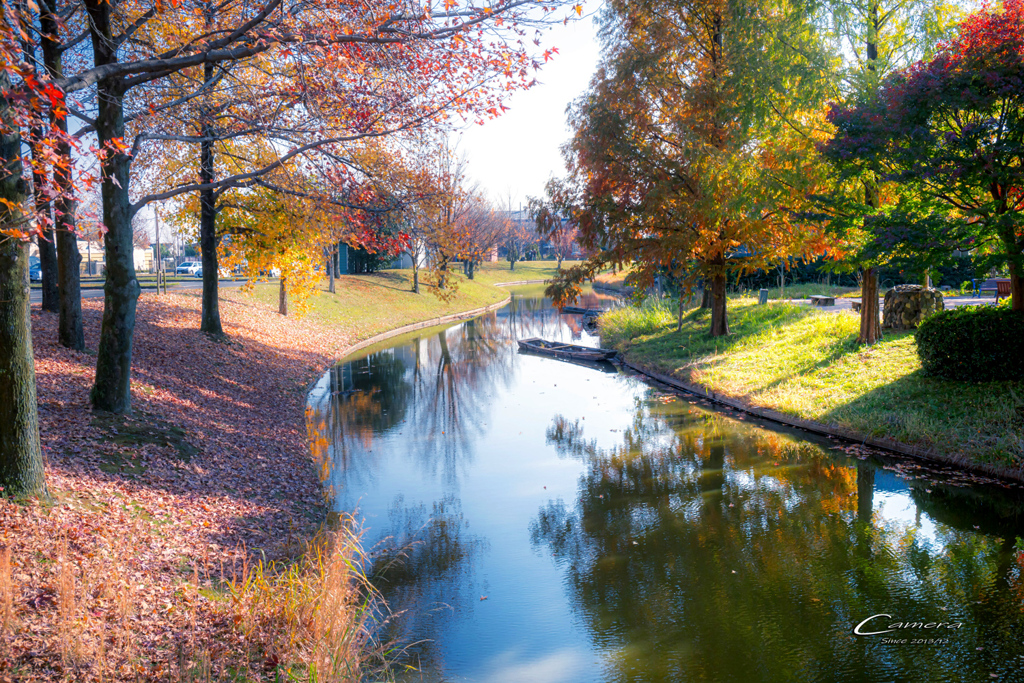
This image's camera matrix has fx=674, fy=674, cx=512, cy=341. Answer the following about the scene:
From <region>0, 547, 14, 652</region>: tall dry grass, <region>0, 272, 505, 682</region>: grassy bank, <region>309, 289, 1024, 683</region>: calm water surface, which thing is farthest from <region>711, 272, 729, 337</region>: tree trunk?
<region>0, 547, 14, 652</region>: tall dry grass

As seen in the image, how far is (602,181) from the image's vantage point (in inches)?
781

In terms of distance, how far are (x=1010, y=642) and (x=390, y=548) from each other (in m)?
6.38

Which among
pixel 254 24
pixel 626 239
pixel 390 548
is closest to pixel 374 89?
pixel 254 24

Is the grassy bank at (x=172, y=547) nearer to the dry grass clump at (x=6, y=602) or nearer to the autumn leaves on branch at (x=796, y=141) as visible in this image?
the dry grass clump at (x=6, y=602)

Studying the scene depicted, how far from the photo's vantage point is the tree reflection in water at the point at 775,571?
585 centimetres

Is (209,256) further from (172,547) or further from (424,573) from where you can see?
(424,573)

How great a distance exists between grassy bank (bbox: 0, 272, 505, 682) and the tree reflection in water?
8.69 feet

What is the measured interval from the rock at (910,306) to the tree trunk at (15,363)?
17.8m

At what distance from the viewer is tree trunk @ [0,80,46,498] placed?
615cm

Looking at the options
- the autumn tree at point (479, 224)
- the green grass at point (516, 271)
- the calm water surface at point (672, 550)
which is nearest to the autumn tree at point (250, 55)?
the calm water surface at point (672, 550)

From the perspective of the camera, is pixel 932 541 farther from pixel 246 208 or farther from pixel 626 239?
pixel 246 208

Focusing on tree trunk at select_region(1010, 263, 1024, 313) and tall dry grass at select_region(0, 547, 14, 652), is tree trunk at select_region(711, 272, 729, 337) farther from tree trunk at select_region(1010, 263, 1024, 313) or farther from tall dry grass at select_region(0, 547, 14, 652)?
tall dry grass at select_region(0, 547, 14, 652)

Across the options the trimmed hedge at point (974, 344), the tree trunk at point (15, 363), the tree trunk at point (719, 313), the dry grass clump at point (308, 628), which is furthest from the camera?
the tree trunk at point (719, 313)

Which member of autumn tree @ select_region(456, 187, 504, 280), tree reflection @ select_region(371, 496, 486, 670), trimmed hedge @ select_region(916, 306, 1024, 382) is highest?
autumn tree @ select_region(456, 187, 504, 280)
